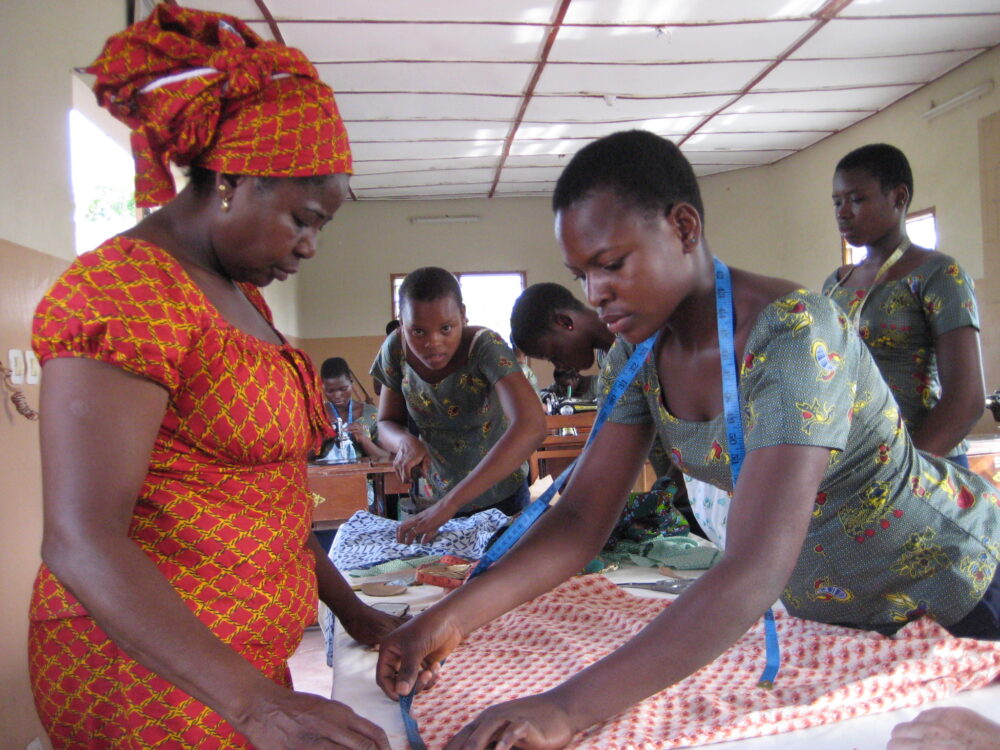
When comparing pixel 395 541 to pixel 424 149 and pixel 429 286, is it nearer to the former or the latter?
pixel 429 286

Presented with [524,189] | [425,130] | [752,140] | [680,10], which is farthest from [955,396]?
[524,189]

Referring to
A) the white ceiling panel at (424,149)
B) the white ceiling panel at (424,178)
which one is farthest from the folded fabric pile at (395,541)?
the white ceiling panel at (424,178)

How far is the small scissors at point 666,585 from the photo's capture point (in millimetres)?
1840

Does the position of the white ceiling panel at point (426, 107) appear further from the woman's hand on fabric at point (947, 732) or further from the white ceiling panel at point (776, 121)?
the woman's hand on fabric at point (947, 732)

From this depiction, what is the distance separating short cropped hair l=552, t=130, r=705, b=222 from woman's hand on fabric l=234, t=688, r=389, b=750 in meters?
0.75

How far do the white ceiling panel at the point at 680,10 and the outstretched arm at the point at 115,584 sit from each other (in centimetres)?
466

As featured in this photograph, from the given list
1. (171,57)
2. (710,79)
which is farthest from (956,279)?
(710,79)

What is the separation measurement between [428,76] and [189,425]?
5316 mm

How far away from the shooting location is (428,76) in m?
5.90

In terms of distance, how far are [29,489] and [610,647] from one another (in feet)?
7.47

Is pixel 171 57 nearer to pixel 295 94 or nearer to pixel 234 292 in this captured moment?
pixel 295 94

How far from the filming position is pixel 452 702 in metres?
1.25

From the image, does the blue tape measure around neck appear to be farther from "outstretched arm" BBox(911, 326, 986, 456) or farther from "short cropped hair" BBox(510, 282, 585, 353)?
"short cropped hair" BBox(510, 282, 585, 353)

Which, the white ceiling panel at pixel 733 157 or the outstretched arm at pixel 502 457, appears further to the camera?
the white ceiling panel at pixel 733 157
